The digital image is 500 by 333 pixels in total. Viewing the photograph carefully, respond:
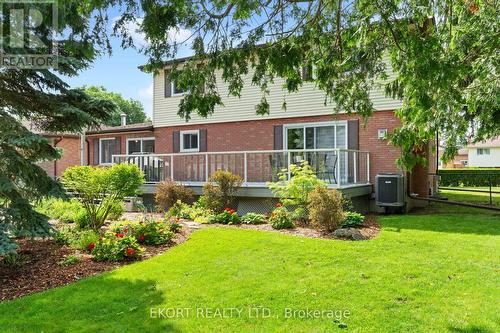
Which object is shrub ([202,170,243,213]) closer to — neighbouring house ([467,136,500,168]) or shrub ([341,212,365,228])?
shrub ([341,212,365,228])

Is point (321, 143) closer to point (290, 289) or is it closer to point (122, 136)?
point (290, 289)

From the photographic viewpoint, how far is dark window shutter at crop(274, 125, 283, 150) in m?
Result: 14.2

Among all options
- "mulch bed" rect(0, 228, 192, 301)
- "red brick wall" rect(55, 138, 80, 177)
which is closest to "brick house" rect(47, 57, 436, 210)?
"mulch bed" rect(0, 228, 192, 301)

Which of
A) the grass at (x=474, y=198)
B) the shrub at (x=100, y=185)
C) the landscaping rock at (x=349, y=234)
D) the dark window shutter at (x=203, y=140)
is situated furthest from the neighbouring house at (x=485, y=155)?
the shrub at (x=100, y=185)

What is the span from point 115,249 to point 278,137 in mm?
8682

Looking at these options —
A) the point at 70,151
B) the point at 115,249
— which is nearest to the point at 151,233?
the point at 115,249

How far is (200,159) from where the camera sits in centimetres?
1440

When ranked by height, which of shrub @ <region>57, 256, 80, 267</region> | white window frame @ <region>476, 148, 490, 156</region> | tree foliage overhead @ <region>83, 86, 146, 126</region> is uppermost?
tree foliage overhead @ <region>83, 86, 146, 126</region>

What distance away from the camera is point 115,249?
664 centimetres

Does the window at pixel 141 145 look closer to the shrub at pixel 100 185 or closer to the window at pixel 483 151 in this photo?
the shrub at pixel 100 185

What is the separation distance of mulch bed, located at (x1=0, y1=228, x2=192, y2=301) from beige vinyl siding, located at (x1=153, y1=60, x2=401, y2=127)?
24.1 ft

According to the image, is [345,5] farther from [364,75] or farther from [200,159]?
[200,159]

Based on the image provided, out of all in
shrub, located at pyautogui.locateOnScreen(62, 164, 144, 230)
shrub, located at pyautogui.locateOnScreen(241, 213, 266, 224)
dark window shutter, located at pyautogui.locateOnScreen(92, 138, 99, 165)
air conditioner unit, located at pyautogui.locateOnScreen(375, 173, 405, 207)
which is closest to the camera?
shrub, located at pyautogui.locateOnScreen(62, 164, 144, 230)

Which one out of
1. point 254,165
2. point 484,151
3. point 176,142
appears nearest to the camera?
point 254,165
